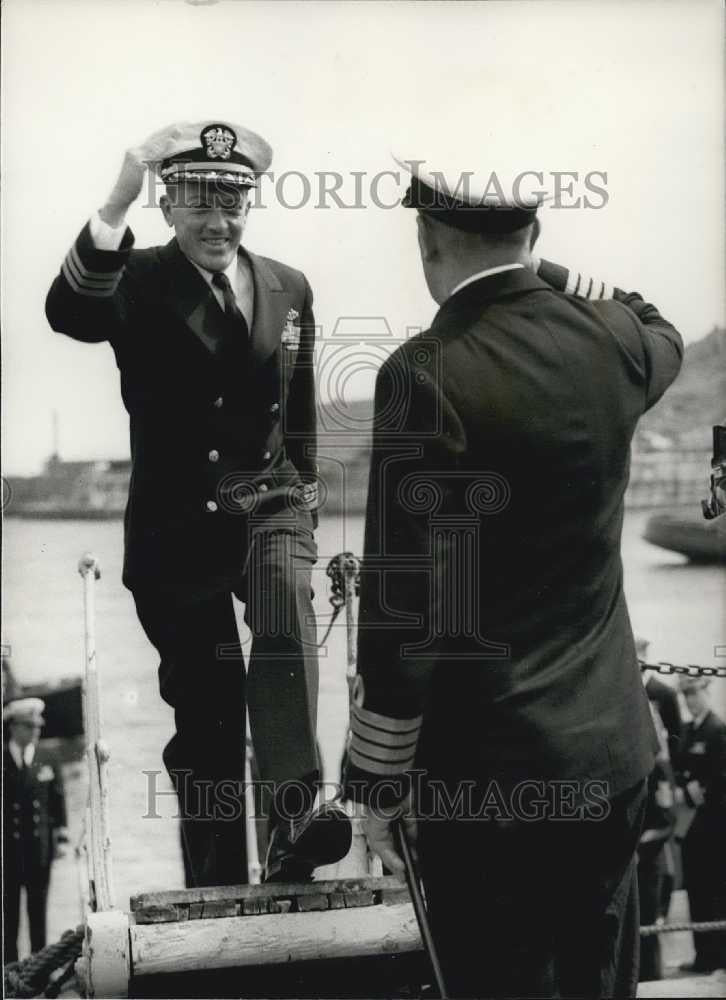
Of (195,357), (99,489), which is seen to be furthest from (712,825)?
(195,357)

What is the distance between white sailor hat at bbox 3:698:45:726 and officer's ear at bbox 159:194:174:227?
405cm

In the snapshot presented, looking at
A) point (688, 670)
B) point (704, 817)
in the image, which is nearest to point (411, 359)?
point (688, 670)

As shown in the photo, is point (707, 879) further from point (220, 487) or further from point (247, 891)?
point (220, 487)

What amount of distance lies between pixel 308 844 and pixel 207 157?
1.88 metres

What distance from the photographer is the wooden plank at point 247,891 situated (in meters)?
3.77

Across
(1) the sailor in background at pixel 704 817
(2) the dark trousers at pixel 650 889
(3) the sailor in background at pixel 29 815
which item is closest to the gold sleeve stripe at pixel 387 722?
(1) the sailor in background at pixel 704 817

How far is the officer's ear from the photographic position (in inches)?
157

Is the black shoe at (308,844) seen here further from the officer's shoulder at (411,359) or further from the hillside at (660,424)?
the officer's shoulder at (411,359)

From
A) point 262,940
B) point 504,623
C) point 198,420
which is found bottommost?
point 262,940

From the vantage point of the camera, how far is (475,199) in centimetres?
304

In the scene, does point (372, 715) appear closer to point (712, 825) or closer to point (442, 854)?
point (442, 854)

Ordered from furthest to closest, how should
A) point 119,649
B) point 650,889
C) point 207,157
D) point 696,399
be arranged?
1. point 650,889
2. point 696,399
3. point 119,649
4. point 207,157

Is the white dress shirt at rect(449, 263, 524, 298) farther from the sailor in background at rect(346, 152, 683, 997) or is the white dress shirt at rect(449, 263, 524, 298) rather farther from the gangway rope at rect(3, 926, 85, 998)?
the gangway rope at rect(3, 926, 85, 998)

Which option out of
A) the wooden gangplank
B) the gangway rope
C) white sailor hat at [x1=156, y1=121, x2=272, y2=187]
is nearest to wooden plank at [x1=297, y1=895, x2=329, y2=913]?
the wooden gangplank
